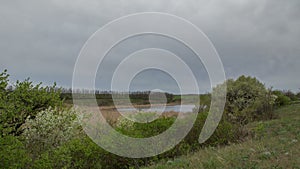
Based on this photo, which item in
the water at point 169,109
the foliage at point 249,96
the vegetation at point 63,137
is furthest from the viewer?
the foliage at point 249,96

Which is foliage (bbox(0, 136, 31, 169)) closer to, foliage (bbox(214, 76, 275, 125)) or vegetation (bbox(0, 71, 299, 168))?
vegetation (bbox(0, 71, 299, 168))

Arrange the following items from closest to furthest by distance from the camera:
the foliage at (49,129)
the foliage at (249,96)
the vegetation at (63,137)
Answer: the vegetation at (63,137), the foliage at (49,129), the foliage at (249,96)

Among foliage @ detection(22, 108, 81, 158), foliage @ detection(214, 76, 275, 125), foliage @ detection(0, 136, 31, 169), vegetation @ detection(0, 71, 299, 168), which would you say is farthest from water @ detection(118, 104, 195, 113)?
foliage @ detection(214, 76, 275, 125)

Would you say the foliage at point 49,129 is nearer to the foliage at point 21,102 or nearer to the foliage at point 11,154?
the foliage at point 21,102

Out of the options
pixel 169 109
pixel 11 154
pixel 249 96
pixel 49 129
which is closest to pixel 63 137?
pixel 49 129

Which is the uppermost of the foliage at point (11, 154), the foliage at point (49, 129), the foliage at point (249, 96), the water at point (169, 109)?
the foliage at point (249, 96)

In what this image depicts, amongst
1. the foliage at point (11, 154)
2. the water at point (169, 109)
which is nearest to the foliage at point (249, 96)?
the water at point (169, 109)

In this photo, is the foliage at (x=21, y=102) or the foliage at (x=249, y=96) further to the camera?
the foliage at (x=249, y=96)

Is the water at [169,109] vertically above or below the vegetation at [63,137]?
above

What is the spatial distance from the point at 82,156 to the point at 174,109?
632 cm

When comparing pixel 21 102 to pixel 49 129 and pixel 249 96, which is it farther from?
pixel 249 96

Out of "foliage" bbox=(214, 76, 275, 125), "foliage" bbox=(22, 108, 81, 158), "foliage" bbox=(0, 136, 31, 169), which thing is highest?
"foliage" bbox=(214, 76, 275, 125)

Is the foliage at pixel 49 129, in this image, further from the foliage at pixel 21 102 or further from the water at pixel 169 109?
the water at pixel 169 109

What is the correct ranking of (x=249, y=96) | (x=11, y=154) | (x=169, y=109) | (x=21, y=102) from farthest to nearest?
(x=249, y=96), (x=169, y=109), (x=21, y=102), (x=11, y=154)
